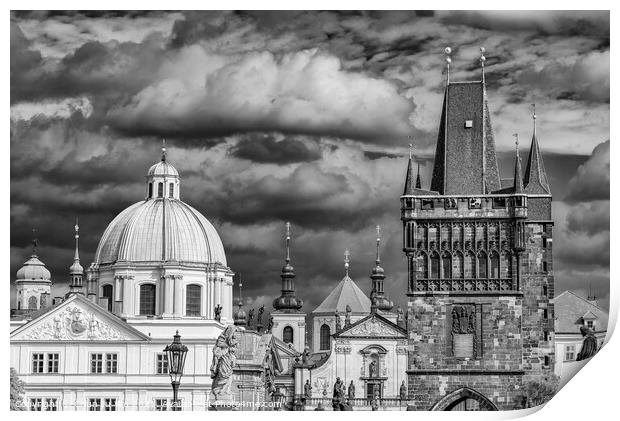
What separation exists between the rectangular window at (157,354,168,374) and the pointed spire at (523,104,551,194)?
2088 cm

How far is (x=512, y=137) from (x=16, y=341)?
2763 cm

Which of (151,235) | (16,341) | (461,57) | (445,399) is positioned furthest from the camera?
(151,235)

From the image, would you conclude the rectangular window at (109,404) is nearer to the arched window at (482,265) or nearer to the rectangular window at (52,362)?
the rectangular window at (52,362)

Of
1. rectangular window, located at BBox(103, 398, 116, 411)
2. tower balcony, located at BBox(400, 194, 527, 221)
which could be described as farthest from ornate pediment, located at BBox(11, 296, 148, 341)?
tower balcony, located at BBox(400, 194, 527, 221)

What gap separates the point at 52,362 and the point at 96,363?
2.20 m

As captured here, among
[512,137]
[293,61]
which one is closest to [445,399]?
[512,137]

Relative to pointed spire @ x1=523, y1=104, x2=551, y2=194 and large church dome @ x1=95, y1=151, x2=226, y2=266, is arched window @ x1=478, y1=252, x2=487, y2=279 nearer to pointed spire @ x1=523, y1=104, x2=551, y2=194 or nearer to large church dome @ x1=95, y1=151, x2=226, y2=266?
pointed spire @ x1=523, y1=104, x2=551, y2=194

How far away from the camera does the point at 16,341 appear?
8000 centimetres

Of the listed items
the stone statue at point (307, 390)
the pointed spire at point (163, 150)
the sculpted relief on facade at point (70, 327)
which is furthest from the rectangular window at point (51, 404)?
the pointed spire at point (163, 150)

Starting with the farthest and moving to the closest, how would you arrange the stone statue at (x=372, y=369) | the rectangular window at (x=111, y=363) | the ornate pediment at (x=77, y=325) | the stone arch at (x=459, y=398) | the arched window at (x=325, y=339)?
1. the arched window at (x=325, y=339)
2. the stone statue at (x=372, y=369)
3. the rectangular window at (x=111, y=363)
4. the ornate pediment at (x=77, y=325)
5. the stone arch at (x=459, y=398)

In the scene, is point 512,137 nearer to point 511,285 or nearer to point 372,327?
point 511,285

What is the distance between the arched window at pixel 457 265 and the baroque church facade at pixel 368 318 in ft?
0.19

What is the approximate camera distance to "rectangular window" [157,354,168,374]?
8181 cm

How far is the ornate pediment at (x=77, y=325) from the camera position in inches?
3206
